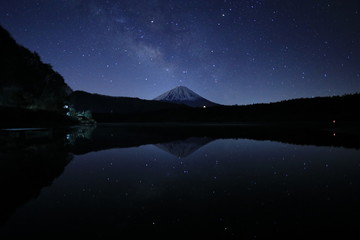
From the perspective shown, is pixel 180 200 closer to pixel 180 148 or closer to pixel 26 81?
pixel 180 148

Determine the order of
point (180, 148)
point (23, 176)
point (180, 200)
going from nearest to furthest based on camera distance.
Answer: point (180, 200) < point (23, 176) < point (180, 148)

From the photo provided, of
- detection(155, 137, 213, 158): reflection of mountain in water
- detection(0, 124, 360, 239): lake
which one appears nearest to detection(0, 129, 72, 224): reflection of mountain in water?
detection(0, 124, 360, 239): lake

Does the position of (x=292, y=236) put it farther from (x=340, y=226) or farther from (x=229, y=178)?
(x=229, y=178)

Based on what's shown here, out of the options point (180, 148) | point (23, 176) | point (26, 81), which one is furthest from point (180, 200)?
point (26, 81)

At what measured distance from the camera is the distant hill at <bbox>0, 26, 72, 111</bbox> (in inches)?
1689

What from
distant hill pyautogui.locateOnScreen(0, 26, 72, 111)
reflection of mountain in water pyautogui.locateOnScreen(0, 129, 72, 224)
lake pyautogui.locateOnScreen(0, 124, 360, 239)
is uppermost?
distant hill pyautogui.locateOnScreen(0, 26, 72, 111)

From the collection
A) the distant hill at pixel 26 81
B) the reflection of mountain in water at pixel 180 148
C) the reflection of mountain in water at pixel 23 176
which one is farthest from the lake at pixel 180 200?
the distant hill at pixel 26 81

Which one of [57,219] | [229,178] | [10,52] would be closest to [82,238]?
[57,219]

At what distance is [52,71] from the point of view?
61688 mm

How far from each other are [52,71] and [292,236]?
228 ft

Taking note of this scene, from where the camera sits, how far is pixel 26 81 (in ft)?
158

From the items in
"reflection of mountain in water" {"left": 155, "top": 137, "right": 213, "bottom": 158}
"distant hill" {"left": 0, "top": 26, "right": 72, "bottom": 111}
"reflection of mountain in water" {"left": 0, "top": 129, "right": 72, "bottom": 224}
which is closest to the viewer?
"reflection of mountain in water" {"left": 0, "top": 129, "right": 72, "bottom": 224}

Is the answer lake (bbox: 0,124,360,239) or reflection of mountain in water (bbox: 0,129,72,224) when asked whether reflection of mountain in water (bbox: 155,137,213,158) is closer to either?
lake (bbox: 0,124,360,239)

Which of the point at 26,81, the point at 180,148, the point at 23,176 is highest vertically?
the point at 26,81
